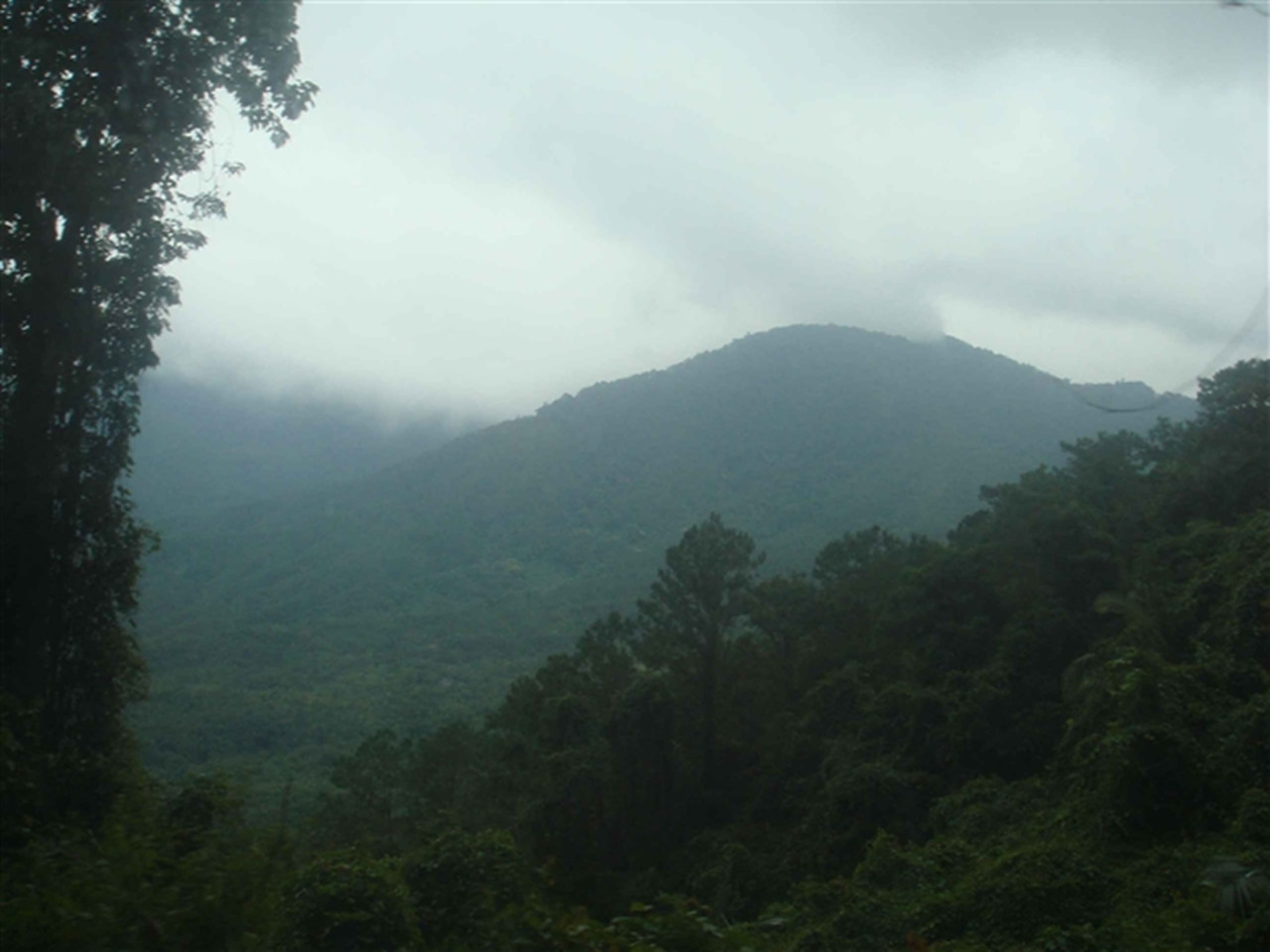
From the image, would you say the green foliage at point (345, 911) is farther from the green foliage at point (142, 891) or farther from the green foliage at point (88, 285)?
the green foliage at point (88, 285)

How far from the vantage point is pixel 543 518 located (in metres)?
92.9

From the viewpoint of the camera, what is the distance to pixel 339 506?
324 feet

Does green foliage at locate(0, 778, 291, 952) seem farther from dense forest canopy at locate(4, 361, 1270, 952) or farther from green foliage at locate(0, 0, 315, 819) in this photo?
green foliage at locate(0, 0, 315, 819)

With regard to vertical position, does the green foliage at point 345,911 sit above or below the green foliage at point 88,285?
below

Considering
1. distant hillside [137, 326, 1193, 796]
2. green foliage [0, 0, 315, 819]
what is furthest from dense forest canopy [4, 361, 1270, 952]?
distant hillside [137, 326, 1193, 796]

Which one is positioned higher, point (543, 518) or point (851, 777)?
point (543, 518)

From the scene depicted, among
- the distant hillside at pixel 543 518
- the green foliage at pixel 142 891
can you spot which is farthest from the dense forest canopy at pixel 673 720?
the distant hillside at pixel 543 518

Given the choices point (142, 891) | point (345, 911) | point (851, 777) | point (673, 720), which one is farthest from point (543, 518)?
point (142, 891)

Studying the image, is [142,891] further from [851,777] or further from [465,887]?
[851,777]

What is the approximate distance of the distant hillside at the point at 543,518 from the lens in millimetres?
63406

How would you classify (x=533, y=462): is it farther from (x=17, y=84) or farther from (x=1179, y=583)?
(x=17, y=84)

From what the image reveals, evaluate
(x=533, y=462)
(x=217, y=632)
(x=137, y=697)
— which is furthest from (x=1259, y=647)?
(x=533, y=462)

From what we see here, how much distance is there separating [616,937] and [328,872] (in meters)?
2.68

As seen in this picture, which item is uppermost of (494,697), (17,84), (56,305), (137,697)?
(17,84)
